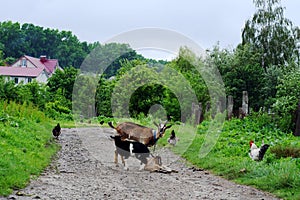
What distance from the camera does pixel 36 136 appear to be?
14.9 meters

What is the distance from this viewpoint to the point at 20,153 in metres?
10.9

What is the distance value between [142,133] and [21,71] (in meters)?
60.0

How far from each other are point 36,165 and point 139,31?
7.41m

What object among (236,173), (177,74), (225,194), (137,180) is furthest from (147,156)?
(177,74)

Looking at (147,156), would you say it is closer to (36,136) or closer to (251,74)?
(36,136)

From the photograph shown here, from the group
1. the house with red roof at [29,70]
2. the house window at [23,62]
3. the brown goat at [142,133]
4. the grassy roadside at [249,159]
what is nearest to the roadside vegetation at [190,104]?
the grassy roadside at [249,159]

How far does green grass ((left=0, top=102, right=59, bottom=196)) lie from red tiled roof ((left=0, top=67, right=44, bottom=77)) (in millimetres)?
51345

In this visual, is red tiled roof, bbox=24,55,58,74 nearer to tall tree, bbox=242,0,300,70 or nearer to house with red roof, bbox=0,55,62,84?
house with red roof, bbox=0,55,62,84

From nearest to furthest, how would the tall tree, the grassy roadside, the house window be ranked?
the grassy roadside, the tall tree, the house window

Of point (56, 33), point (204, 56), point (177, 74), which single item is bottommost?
point (177, 74)

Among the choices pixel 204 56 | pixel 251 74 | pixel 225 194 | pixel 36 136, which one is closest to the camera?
pixel 225 194

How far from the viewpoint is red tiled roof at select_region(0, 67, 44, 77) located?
67825mm

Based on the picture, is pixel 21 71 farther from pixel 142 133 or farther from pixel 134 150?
pixel 134 150

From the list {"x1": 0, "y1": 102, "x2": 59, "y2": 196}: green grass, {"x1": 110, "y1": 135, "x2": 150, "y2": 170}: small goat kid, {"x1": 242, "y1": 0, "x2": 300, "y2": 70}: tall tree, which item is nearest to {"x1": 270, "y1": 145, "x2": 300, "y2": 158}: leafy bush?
{"x1": 110, "y1": 135, "x2": 150, "y2": 170}: small goat kid
